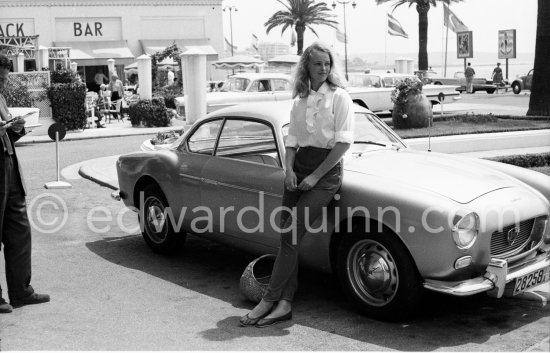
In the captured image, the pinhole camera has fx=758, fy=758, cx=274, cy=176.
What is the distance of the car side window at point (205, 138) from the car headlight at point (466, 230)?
2.57 metres

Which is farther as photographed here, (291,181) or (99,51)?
(99,51)

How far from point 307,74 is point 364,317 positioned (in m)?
1.76

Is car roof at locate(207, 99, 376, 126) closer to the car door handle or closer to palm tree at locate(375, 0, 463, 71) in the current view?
the car door handle

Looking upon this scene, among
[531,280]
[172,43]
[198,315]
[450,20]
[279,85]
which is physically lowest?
[198,315]

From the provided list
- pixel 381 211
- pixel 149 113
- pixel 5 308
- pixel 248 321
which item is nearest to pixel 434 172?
pixel 381 211

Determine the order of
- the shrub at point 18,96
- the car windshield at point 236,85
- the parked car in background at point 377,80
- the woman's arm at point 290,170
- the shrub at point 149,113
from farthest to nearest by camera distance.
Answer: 1. the parked car in background at point 377,80
2. the shrub at point 149,113
3. the car windshield at point 236,85
4. the shrub at point 18,96
5. the woman's arm at point 290,170

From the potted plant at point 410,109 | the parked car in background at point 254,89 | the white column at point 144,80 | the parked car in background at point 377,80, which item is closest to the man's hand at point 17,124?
the potted plant at point 410,109

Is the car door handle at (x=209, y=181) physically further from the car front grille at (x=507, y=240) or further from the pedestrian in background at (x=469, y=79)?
the pedestrian in background at (x=469, y=79)

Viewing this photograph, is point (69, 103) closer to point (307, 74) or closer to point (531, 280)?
point (307, 74)

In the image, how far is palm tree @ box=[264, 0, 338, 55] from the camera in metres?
64.3

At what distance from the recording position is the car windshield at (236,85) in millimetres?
23087

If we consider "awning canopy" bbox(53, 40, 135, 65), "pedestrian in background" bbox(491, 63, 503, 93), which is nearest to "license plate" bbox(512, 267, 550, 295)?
"pedestrian in background" bbox(491, 63, 503, 93)

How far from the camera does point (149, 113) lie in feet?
78.2

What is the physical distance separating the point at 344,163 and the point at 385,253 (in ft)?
2.96
